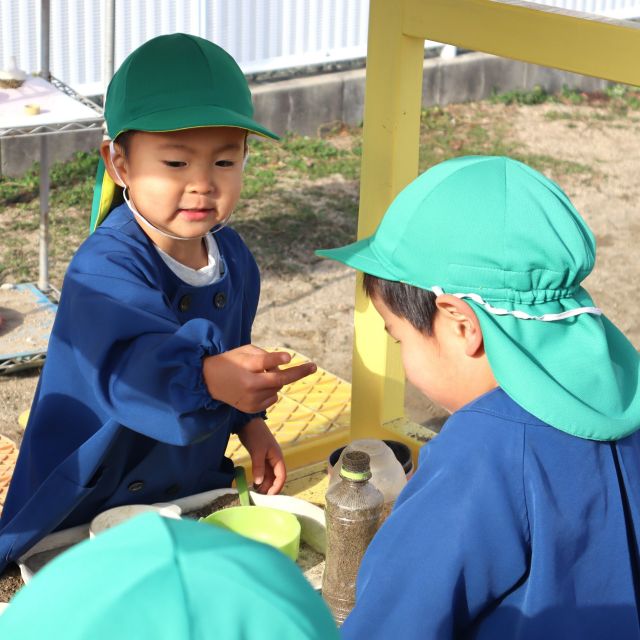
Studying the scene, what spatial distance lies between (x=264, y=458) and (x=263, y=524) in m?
0.36

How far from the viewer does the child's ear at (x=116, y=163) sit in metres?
2.05

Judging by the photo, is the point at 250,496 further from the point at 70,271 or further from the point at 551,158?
the point at 551,158

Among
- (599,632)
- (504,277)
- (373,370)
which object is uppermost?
(504,277)

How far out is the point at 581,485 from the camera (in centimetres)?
135

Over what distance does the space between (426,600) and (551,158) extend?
5541 millimetres

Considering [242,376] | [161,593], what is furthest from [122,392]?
[161,593]

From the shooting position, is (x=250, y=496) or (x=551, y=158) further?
(x=551, y=158)

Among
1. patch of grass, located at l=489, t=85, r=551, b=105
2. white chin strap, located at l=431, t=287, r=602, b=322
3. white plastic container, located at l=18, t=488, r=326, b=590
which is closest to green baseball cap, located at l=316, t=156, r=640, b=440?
white chin strap, located at l=431, t=287, r=602, b=322

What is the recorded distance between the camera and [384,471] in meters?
2.00

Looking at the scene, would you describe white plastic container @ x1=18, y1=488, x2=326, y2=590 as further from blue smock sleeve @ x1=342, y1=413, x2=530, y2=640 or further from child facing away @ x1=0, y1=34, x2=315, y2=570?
blue smock sleeve @ x1=342, y1=413, x2=530, y2=640

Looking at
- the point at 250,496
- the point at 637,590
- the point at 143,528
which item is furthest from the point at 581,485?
the point at 250,496

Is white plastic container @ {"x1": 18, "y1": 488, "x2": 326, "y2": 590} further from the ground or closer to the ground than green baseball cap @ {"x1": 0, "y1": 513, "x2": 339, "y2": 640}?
closer to the ground

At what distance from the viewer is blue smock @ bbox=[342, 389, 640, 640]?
1304 mm

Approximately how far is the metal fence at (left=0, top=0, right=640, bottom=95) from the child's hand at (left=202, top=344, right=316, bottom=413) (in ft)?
14.4
